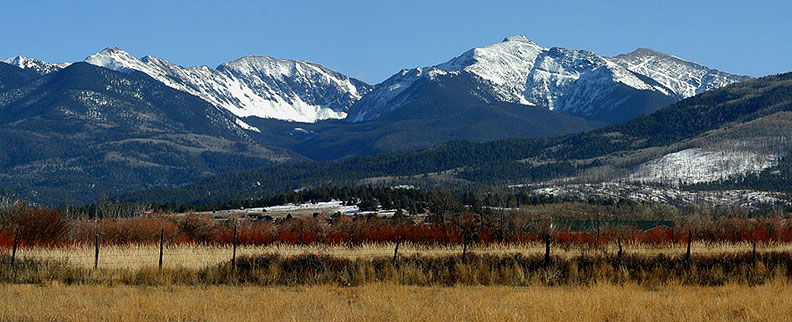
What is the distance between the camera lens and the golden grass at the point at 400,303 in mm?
23500

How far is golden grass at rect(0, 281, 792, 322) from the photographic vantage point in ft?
77.1

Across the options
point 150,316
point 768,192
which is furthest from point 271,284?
point 768,192

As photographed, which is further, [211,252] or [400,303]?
[211,252]

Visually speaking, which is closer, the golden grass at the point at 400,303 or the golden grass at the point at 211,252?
the golden grass at the point at 400,303

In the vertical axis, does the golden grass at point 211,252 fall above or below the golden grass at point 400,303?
above

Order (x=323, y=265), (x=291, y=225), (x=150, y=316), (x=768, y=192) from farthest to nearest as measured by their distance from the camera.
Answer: (x=768, y=192)
(x=291, y=225)
(x=323, y=265)
(x=150, y=316)

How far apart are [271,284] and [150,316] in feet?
33.0

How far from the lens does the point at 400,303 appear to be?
84.9ft

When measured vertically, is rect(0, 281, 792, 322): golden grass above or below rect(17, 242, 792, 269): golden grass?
below

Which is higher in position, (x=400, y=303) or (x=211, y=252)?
(x=211, y=252)

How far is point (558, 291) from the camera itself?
29.5 metres

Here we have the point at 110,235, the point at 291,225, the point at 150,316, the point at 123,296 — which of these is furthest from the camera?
the point at 291,225

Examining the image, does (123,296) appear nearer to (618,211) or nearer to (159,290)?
(159,290)

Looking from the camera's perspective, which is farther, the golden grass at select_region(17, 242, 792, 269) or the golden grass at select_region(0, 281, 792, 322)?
the golden grass at select_region(17, 242, 792, 269)
